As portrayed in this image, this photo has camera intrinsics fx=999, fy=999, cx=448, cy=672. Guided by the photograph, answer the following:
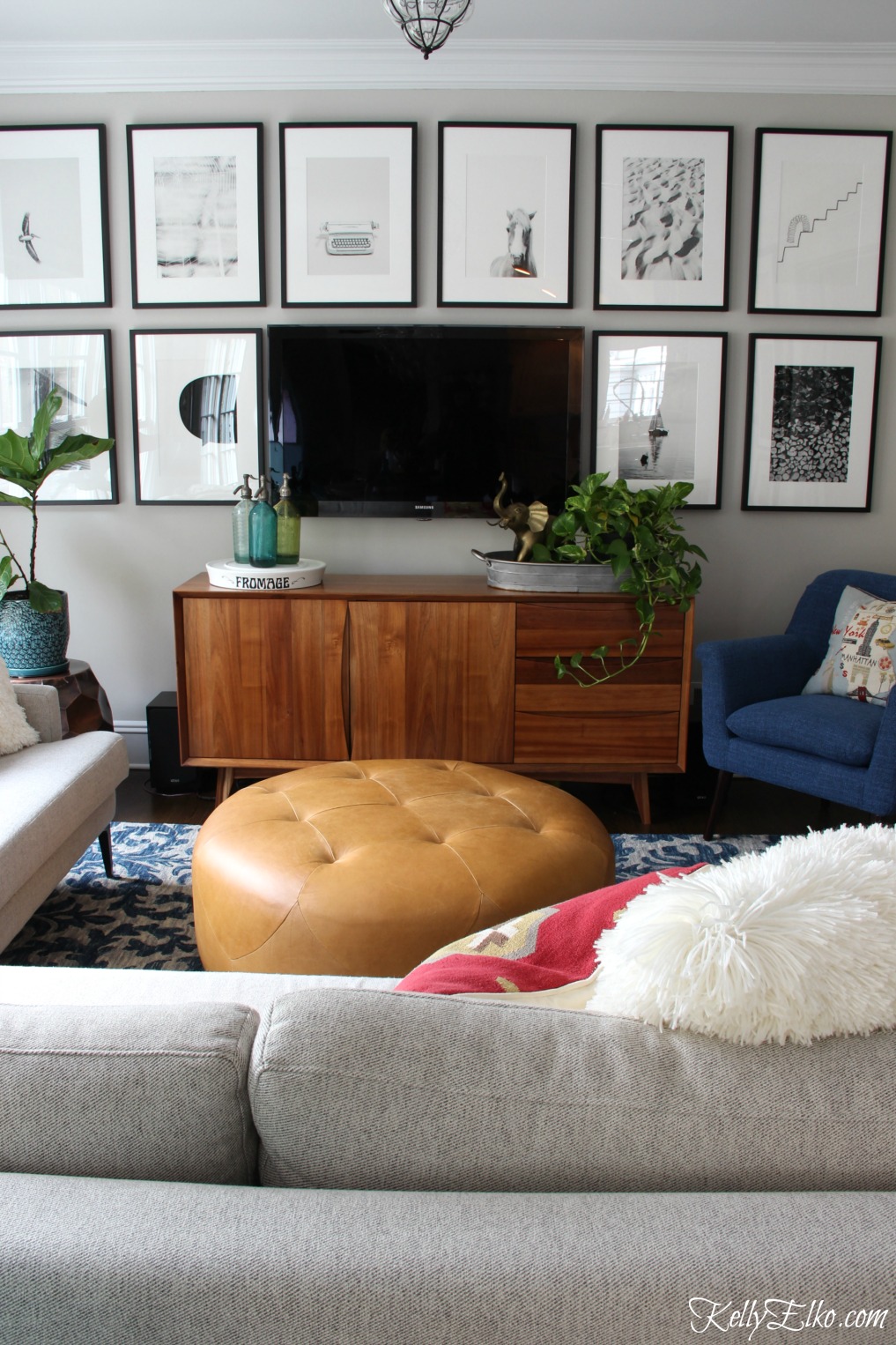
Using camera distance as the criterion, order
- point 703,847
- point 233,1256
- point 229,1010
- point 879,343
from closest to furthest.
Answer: point 233,1256
point 229,1010
point 703,847
point 879,343

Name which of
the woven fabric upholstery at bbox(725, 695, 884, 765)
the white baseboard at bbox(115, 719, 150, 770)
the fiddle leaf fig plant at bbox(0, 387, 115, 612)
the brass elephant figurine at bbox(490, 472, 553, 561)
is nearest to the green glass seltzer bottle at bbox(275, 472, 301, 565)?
the fiddle leaf fig plant at bbox(0, 387, 115, 612)

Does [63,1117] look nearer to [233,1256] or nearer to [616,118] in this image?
[233,1256]

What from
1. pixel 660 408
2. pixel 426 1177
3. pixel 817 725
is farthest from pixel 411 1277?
pixel 660 408

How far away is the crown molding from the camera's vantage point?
11.0 feet

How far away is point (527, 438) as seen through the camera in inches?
138

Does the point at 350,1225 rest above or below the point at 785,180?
below

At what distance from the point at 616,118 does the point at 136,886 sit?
2.95m

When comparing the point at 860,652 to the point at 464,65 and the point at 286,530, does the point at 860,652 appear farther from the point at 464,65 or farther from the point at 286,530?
the point at 464,65

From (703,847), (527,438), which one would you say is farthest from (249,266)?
(703,847)

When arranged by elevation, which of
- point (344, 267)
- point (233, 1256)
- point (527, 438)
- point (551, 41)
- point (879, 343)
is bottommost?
point (233, 1256)

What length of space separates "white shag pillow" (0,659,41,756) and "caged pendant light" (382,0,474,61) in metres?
1.79

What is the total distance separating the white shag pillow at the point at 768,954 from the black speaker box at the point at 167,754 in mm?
2809

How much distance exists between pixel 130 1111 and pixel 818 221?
3684 millimetres

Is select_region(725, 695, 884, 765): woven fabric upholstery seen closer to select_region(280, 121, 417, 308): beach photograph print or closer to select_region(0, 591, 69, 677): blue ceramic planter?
select_region(280, 121, 417, 308): beach photograph print
